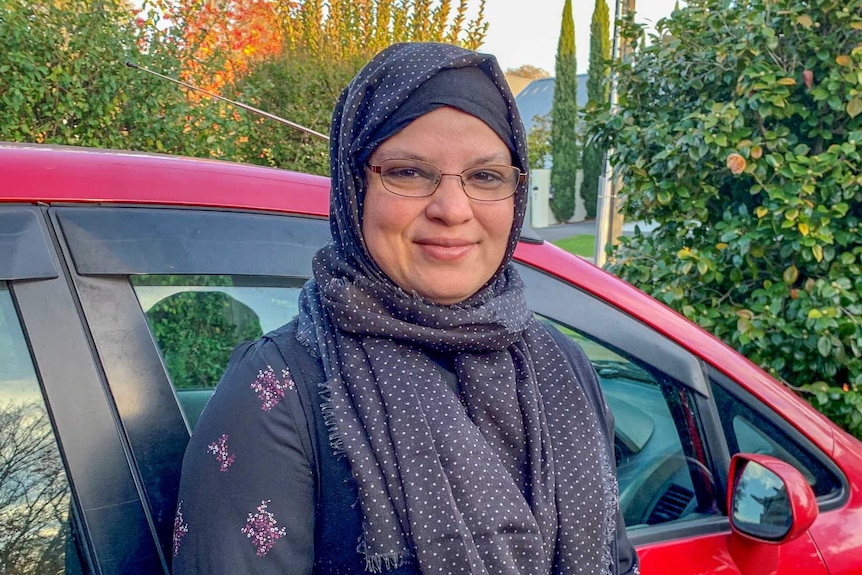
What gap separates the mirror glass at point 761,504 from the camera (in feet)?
5.49

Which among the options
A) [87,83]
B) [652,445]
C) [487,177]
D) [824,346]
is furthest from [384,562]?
[87,83]

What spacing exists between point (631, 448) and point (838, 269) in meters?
2.08

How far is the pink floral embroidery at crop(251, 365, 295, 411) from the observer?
1156mm

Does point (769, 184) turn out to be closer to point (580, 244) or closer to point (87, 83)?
point (87, 83)

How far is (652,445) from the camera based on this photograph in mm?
1902

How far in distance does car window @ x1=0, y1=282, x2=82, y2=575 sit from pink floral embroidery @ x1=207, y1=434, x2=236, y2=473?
29cm

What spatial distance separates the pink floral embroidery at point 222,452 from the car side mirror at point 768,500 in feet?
3.92

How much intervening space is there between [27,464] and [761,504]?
1.50 metres

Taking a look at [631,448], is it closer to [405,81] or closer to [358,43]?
[405,81]

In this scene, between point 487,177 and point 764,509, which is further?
point 764,509

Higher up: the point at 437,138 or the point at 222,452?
the point at 437,138

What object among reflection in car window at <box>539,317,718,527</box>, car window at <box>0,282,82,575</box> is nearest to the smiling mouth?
reflection in car window at <box>539,317,718,527</box>

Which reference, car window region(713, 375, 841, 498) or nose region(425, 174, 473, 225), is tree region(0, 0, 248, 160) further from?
car window region(713, 375, 841, 498)

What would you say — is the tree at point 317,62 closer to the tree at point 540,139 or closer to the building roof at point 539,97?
the tree at point 540,139
